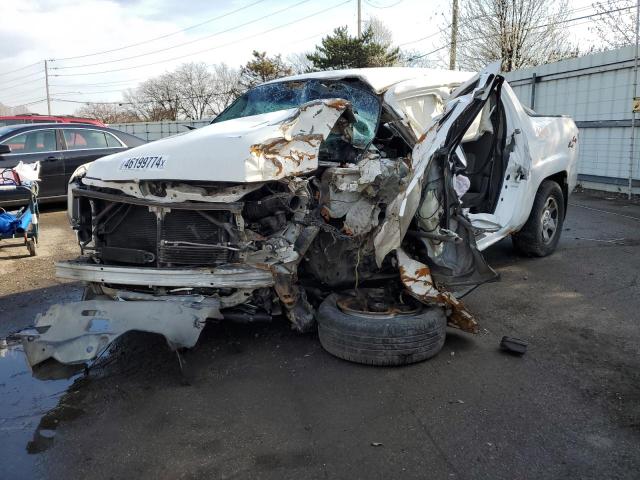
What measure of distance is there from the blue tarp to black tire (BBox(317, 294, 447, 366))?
482 centimetres

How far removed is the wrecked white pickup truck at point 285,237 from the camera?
131 inches

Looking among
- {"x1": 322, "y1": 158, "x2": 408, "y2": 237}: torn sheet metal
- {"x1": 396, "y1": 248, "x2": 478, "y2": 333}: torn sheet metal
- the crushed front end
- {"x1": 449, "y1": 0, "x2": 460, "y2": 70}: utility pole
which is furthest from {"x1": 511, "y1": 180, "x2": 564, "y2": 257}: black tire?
{"x1": 449, "y1": 0, "x2": 460, "y2": 70}: utility pole

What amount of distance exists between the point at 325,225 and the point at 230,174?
748mm

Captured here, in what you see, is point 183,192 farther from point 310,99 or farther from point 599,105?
point 599,105

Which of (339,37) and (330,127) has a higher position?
(339,37)

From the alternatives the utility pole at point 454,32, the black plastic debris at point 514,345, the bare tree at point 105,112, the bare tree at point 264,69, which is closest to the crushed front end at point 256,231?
the black plastic debris at point 514,345

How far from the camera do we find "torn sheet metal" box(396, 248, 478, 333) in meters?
3.57

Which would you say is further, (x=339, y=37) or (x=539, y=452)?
(x=339, y=37)

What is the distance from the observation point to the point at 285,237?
357 cm

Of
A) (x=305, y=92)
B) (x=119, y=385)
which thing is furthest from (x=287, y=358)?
(x=305, y=92)

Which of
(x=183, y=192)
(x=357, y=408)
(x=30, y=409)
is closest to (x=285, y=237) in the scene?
(x=183, y=192)

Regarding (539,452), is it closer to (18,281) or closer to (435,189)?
(435,189)

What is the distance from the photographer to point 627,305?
4.44m

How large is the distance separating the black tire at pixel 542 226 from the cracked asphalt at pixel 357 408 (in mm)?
1300
